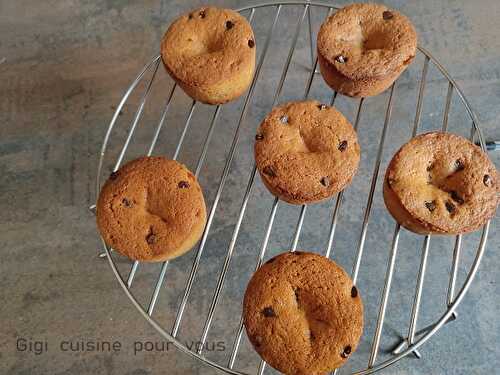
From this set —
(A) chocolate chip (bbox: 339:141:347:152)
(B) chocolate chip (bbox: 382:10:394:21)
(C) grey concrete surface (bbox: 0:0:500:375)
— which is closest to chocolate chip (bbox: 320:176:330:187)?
(A) chocolate chip (bbox: 339:141:347:152)

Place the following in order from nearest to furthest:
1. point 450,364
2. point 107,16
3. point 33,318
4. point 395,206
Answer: point 395,206 → point 450,364 → point 33,318 → point 107,16

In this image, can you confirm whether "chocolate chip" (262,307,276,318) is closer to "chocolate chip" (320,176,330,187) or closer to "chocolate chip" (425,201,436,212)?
"chocolate chip" (320,176,330,187)

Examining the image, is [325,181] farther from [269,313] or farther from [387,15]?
[387,15]

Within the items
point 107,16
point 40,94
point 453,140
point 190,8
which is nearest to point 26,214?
point 40,94

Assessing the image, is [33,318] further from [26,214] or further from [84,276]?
[26,214]

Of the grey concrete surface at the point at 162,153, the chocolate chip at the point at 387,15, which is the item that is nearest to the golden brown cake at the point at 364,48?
the chocolate chip at the point at 387,15
